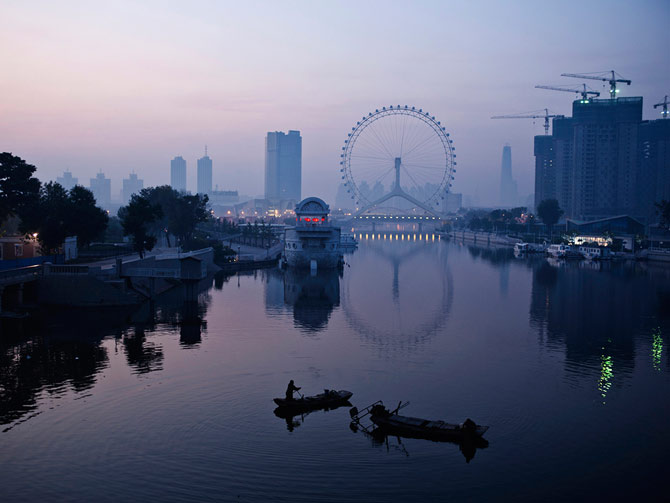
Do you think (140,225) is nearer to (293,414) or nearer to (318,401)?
(318,401)

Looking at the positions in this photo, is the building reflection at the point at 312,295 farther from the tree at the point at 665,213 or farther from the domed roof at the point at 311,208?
the tree at the point at 665,213

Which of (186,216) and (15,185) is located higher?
(15,185)

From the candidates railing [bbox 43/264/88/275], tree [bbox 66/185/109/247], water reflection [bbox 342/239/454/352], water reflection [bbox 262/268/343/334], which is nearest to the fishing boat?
water reflection [bbox 342/239/454/352]

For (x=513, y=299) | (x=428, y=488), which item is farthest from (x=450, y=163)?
(x=428, y=488)

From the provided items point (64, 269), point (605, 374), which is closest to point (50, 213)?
point (64, 269)

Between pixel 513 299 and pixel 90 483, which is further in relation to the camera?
pixel 513 299

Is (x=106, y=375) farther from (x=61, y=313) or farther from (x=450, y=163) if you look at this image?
(x=450, y=163)
